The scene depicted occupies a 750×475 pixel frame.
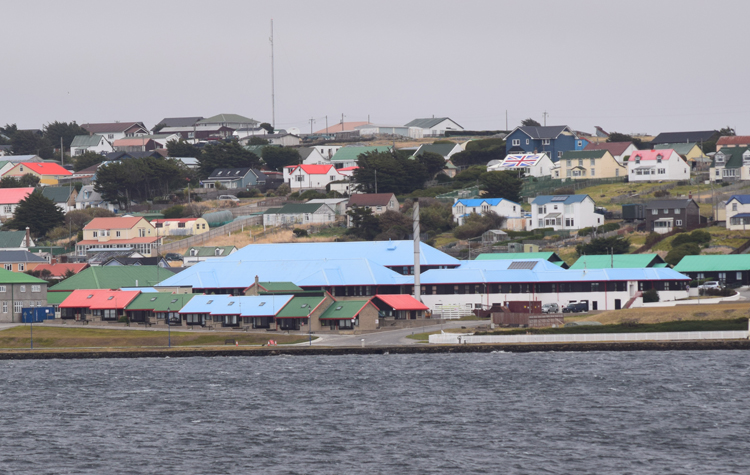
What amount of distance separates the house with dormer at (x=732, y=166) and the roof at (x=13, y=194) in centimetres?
10156

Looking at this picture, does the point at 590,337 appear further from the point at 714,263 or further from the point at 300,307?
the point at 714,263

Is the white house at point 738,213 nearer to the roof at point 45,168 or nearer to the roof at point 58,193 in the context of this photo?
the roof at point 58,193

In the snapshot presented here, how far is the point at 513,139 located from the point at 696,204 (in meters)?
55.1

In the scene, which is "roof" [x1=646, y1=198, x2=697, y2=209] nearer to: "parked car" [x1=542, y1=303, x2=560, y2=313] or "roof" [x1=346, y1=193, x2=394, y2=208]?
"parked car" [x1=542, y1=303, x2=560, y2=313]

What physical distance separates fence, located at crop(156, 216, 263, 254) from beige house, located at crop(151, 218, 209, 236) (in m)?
2.65

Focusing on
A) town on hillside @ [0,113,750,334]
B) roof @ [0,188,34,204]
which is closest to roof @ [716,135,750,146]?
town on hillside @ [0,113,750,334]

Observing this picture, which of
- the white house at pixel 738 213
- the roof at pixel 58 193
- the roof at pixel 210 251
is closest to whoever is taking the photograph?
the white house at pixel 738 213

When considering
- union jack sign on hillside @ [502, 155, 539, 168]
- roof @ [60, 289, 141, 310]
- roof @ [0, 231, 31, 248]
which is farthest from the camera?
union jack sign on hillside @ [502, 155, 539, 168]

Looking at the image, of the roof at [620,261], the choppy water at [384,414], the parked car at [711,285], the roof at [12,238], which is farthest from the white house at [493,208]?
the roof at [12,238]

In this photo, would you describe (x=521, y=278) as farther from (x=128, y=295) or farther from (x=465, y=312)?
(x=128, y=295)

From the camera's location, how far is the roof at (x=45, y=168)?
637 ft

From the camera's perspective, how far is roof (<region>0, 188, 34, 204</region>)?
16836 centimetres

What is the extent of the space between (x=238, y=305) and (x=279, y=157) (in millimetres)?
98637

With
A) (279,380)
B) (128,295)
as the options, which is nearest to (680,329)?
(279,380)
